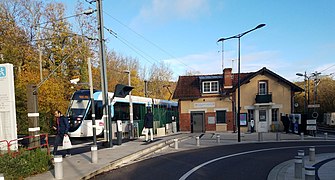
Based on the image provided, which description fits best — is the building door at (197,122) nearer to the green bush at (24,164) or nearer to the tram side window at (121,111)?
the tram side window at (121,111)

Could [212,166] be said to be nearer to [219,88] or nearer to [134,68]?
[219,88]

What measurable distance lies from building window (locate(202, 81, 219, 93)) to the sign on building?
2323 cm

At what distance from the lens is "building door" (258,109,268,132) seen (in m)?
29.9

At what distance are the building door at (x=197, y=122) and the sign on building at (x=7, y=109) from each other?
889 inches

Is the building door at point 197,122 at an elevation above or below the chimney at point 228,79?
below

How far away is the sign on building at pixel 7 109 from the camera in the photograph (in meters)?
11.0

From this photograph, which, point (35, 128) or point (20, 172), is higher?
point (35, 128)

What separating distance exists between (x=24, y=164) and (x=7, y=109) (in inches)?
136

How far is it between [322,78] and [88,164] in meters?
65.5


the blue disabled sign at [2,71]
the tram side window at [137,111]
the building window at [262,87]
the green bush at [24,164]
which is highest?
the blue disabled sign at [2,71]

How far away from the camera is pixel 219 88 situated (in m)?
31.7

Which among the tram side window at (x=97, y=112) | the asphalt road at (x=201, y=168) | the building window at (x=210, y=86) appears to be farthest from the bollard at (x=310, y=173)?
the building window at (x=210, y=86)

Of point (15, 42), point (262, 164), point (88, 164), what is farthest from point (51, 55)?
point (262, 164)

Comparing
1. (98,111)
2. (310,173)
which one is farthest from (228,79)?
(310,173)
